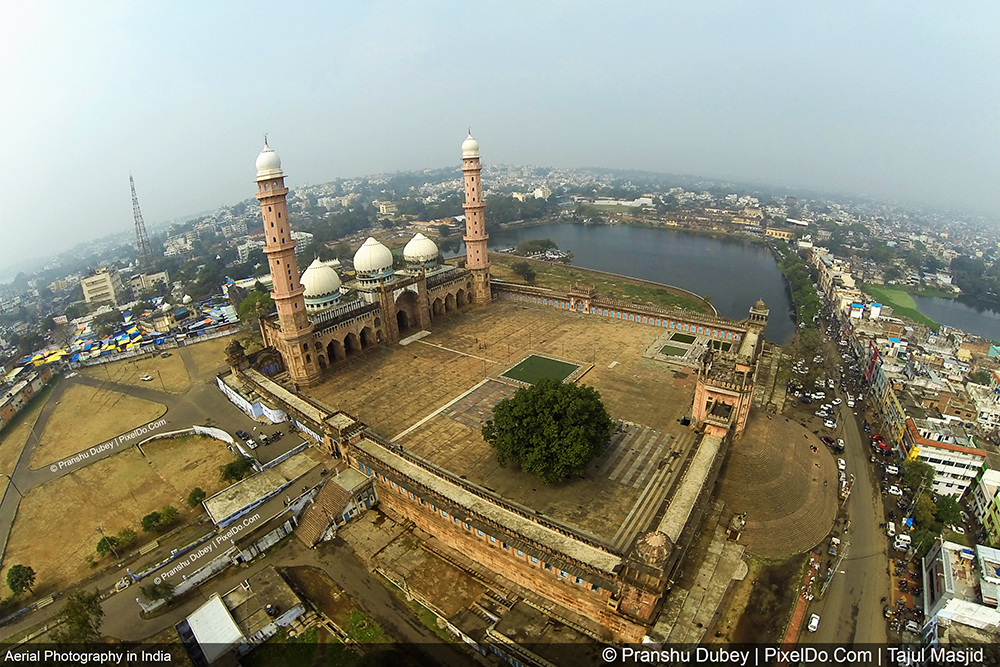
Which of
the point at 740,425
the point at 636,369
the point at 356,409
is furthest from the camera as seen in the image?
the point at 636,369

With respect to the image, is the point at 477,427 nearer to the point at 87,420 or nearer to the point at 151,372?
the point at 87,420

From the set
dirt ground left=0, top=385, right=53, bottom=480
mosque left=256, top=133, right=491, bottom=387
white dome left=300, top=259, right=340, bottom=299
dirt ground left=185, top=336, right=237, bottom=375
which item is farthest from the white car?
dirt ground left=185, top=336, right=237, bottom=375

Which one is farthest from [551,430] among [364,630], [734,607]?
[364,630]

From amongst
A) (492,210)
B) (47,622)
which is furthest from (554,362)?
(492,210)

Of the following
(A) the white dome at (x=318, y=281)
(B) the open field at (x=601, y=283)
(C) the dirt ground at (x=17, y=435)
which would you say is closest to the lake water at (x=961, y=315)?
(B) the open field at (x=601, y=283)

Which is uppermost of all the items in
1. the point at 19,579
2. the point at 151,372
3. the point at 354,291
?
the point at 354,291

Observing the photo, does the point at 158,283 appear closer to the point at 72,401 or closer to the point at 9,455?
the point at 72,401
